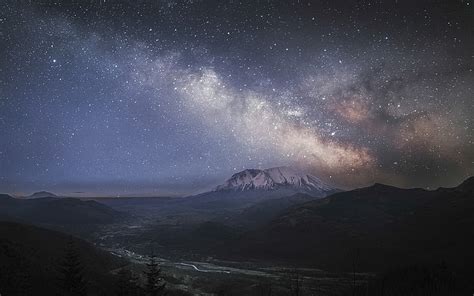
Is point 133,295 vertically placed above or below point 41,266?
above

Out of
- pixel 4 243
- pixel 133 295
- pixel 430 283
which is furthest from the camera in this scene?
pixel 4 243

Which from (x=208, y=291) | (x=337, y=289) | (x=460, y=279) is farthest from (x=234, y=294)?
(x=460, y=279)

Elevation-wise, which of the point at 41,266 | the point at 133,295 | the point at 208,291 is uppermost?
the point at 133,295

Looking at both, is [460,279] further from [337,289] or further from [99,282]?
[99,282]

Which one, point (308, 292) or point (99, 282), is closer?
point (99, 282)

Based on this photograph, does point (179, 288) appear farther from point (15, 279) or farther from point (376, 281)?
point (376, 281)

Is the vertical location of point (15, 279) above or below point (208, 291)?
above

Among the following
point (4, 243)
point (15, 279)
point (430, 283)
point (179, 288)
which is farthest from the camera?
point (179, 288)

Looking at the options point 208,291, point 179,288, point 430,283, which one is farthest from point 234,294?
point 430,283

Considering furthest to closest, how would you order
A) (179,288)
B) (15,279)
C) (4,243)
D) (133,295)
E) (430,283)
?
(179,288) < (4,243) < (430,283) < (15,279) < (133,295)
